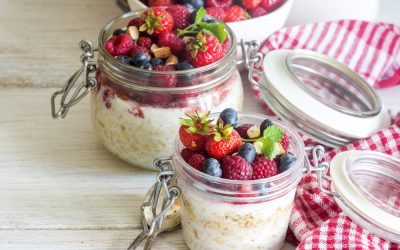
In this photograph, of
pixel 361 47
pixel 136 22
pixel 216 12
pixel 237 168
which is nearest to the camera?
pixel 237 168

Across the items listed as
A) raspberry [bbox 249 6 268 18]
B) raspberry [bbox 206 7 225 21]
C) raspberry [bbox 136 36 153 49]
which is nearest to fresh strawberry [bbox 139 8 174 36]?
raspberry [bbox 136 36 153 49]

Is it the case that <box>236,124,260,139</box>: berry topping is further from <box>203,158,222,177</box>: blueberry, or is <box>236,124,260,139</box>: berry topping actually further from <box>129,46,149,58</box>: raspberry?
<box>129,46,149,58</box>: raspberry

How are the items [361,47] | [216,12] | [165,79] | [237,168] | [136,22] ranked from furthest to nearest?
[361,47] < [216,12] < [136,22] < [165,79] < [237,168]

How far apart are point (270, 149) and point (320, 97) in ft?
0.92

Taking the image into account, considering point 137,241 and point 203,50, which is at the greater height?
point 203,50

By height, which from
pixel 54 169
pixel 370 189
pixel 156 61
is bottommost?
pixel 54 169

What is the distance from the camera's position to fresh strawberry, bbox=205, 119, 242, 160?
0.85 m

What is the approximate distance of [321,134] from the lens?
3.62 feet

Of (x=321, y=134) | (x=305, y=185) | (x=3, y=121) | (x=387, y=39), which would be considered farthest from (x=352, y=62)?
(x=3, y=121)

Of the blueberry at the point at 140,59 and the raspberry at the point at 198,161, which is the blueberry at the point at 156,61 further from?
the raspberry at the point at 198,161

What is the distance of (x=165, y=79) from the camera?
977 mm

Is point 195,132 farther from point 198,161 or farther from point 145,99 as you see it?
point 145,99

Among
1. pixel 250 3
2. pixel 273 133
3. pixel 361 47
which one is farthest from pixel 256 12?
pixel 273 133

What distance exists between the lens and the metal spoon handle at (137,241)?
925mm
